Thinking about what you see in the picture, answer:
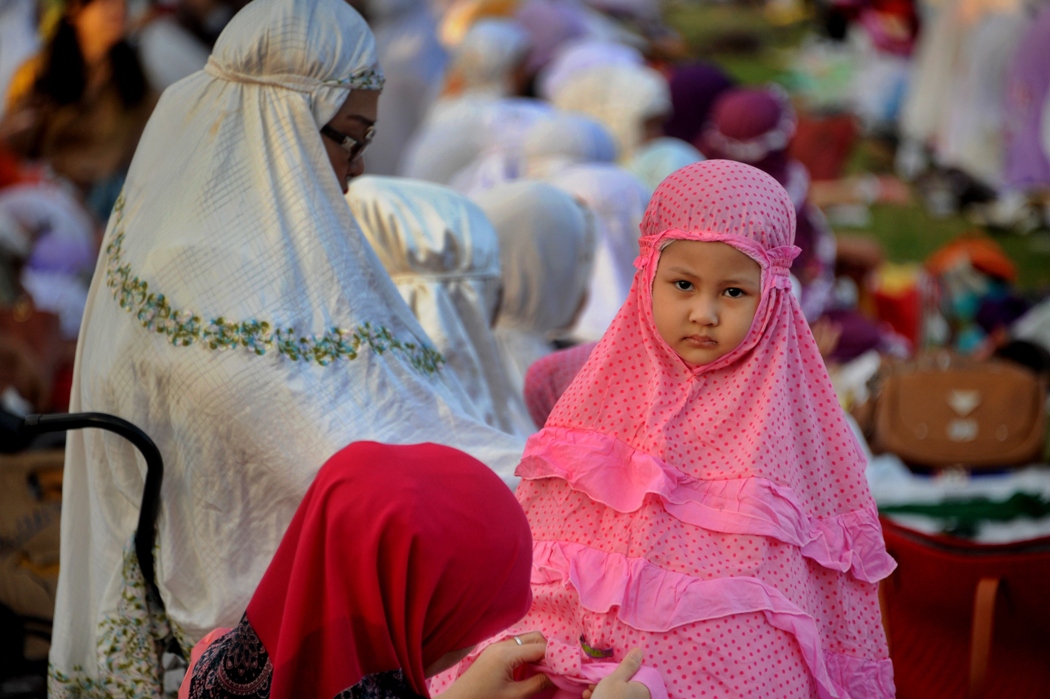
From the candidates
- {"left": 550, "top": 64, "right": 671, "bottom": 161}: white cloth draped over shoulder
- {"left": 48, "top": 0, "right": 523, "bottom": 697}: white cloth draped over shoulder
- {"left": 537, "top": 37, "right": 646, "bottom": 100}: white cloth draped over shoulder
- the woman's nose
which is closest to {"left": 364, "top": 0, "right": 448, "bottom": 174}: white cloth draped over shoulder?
{"left": 537, "top": 37, "right": 646, "bottom": 100}: white cloth draped over shoulder

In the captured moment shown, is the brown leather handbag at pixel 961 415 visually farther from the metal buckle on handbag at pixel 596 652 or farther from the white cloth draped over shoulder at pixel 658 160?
the metal buckle on handbag at pixel 596 652

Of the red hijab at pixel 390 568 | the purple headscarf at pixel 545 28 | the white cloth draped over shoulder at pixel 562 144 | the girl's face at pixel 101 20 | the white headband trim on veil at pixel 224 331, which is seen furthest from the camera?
the purple headscarf at pixel 545 28

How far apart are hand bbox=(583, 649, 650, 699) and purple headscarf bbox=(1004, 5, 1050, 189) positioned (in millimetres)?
6439

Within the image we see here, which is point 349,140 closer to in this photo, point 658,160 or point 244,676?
point 244,676

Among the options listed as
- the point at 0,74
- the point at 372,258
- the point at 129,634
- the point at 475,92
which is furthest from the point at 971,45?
the point at 129,634

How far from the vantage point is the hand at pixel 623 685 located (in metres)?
1.65

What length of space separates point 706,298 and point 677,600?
1.49 feet

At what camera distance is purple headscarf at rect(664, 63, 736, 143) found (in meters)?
7.39

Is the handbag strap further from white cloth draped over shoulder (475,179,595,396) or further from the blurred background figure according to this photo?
the blurred background figure

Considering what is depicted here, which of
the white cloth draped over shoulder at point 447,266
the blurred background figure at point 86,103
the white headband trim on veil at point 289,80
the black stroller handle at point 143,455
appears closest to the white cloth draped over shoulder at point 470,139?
the blurred background figure at point 86,103

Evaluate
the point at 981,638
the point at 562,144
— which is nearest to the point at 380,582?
the point at 981,638

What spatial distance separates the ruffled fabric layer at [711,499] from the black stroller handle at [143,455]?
638mm

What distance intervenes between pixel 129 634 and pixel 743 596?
1.07m

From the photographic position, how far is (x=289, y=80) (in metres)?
2.24
